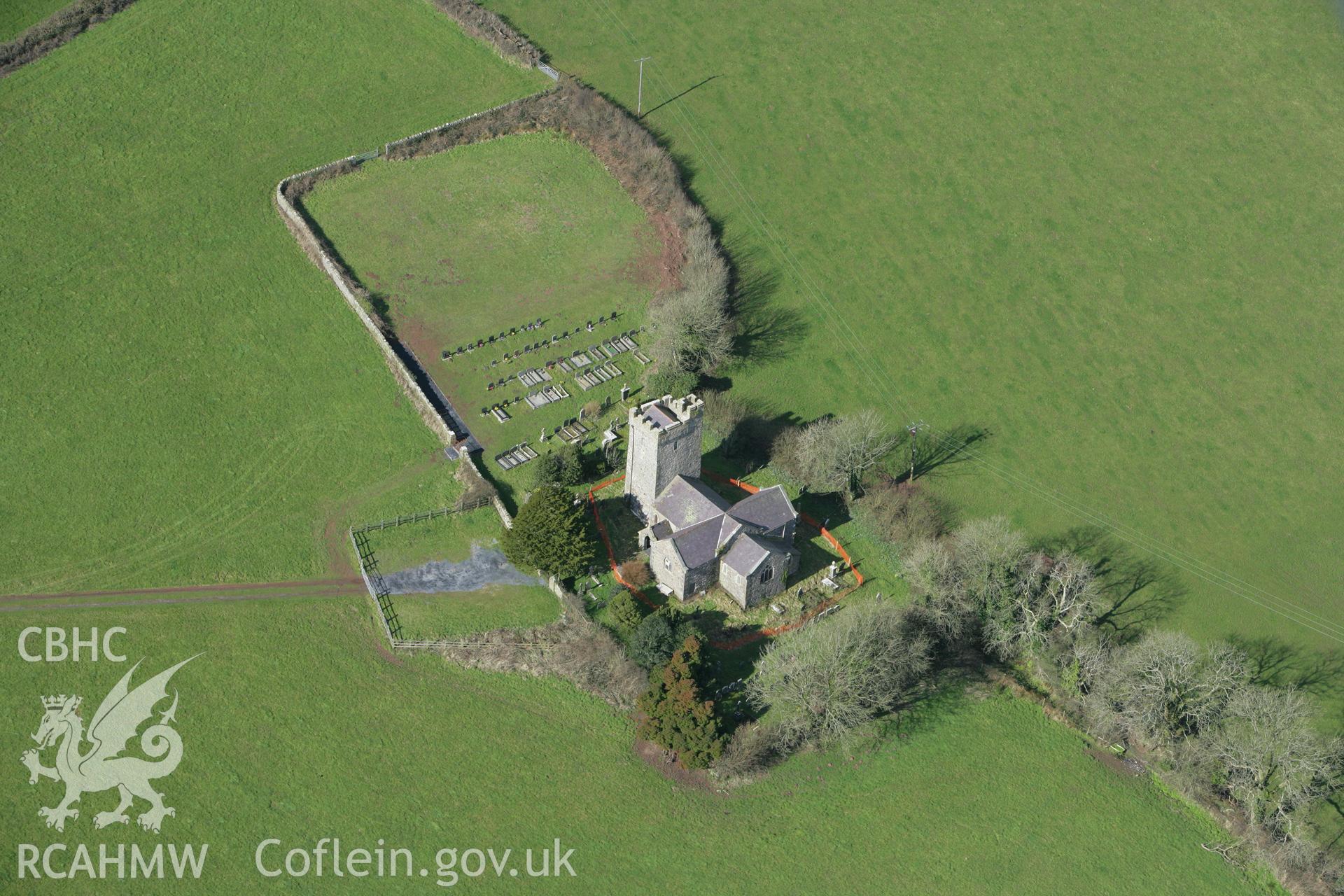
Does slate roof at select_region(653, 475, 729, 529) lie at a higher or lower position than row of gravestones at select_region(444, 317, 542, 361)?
lower

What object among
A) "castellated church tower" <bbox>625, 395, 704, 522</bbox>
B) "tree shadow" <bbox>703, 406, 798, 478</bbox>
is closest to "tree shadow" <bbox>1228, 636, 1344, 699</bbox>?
"tree shadow" <bbox>703, 406, 798, 478</bbox>

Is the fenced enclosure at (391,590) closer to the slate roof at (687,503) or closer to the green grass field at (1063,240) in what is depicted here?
the slate roof at (687,503)

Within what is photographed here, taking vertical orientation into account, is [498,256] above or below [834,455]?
above

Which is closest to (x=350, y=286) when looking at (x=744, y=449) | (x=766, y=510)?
(x=744, y=449)

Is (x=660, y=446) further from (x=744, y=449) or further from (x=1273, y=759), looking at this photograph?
(x=1273, y=759)

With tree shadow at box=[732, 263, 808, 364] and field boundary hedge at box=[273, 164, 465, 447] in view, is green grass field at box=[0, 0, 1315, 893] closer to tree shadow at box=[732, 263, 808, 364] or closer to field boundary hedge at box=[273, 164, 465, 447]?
field boundary hedge at box=[273, 164, 465, 447]

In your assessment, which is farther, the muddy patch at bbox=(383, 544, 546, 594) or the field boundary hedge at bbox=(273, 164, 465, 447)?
the field boundary hedge at bbox=(273, 164, 465, 447)
